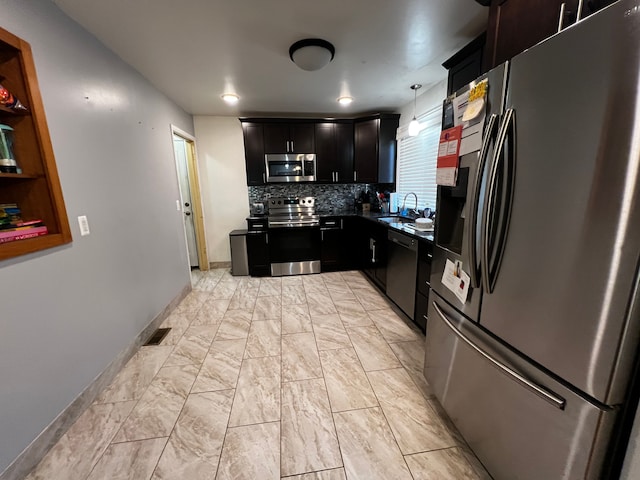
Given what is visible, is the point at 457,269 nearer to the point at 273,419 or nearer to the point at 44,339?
the point at 273,419

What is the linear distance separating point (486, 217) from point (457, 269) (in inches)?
14.6

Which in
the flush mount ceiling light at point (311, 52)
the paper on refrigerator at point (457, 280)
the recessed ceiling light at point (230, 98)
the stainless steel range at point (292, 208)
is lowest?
the paper on refrigerator at point (457, 280)

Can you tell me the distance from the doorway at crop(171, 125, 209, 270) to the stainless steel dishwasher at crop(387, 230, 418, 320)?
2900 mm

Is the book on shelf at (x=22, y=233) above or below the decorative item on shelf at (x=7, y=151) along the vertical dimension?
below

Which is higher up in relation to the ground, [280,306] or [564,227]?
[564,227]

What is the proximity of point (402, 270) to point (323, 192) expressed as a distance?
2.30 meters

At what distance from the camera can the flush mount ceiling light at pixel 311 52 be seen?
196 centimetres

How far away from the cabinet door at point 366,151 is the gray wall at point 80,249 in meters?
2.76

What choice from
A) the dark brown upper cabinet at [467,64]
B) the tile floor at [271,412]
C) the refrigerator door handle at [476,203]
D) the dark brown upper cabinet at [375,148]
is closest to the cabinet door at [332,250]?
the dark brown upper cabinet at [375,148]

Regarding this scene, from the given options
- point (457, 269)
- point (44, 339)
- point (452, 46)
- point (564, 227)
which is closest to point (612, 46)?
point (564, 227)

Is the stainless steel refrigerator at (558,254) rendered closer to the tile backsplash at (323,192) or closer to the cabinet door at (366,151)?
the cabinet door at (366,151)

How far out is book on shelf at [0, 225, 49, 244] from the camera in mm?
1243

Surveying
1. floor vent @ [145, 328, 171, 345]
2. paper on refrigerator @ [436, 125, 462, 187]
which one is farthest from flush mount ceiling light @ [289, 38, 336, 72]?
floor vent @ [145, 328, 171, 345]

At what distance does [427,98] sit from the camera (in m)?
3.08
